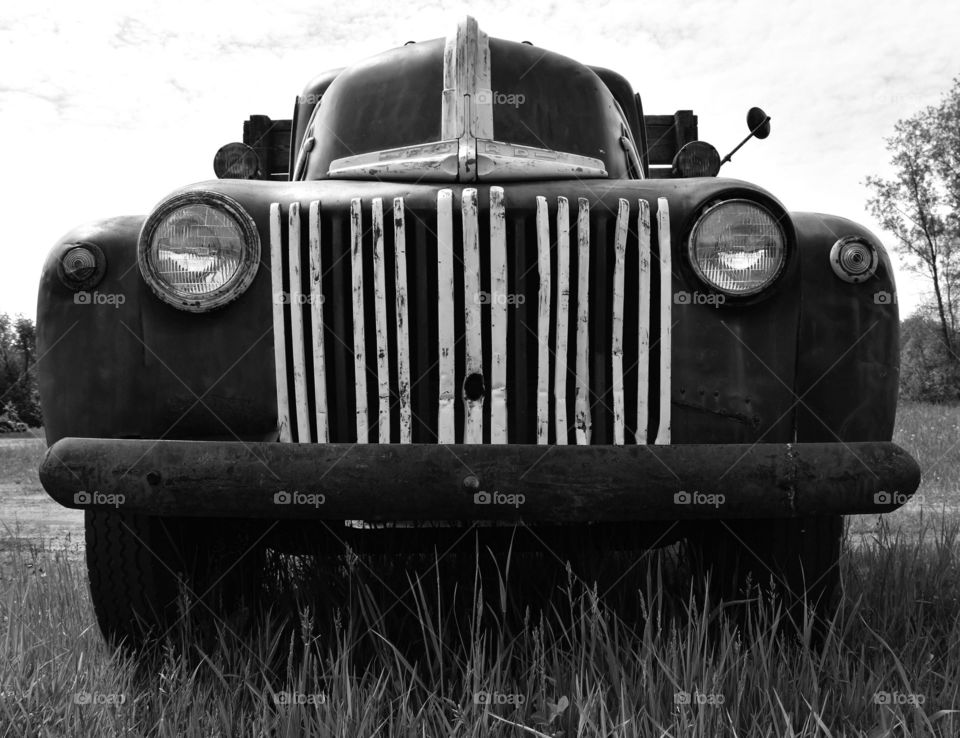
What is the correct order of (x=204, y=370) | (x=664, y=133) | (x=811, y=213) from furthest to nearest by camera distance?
(x=664, y=133) → (x=811, y=213) → (x=204, y=370)

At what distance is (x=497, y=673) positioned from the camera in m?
1.91

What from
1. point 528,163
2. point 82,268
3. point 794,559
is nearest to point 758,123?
point 528,163

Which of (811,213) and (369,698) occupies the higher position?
(811,213)

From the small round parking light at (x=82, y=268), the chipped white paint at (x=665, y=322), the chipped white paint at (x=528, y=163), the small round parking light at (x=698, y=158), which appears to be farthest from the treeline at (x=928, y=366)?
the small round parking light at (x=82, y=268)

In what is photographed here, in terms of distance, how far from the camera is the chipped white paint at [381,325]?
2031mm

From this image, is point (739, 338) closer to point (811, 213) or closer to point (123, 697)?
point (811, 213)

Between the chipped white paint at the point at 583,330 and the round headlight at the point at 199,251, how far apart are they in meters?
0.83

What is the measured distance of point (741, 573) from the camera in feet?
7.79

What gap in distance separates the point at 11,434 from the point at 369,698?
30027mm

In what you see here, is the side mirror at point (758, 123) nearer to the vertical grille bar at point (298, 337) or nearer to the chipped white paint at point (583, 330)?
the chipped white paint at point (583, 330)

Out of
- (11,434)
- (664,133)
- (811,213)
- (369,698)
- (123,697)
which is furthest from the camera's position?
(11,434)

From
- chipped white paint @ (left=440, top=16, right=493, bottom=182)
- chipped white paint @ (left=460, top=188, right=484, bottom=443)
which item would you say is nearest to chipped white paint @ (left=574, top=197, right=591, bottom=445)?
chipped white paint @ (left=460, top=188, right=484, bottom=443)

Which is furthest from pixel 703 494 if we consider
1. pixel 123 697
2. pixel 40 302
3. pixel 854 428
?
pixel 40 302

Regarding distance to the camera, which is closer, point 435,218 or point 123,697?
point 123,697
